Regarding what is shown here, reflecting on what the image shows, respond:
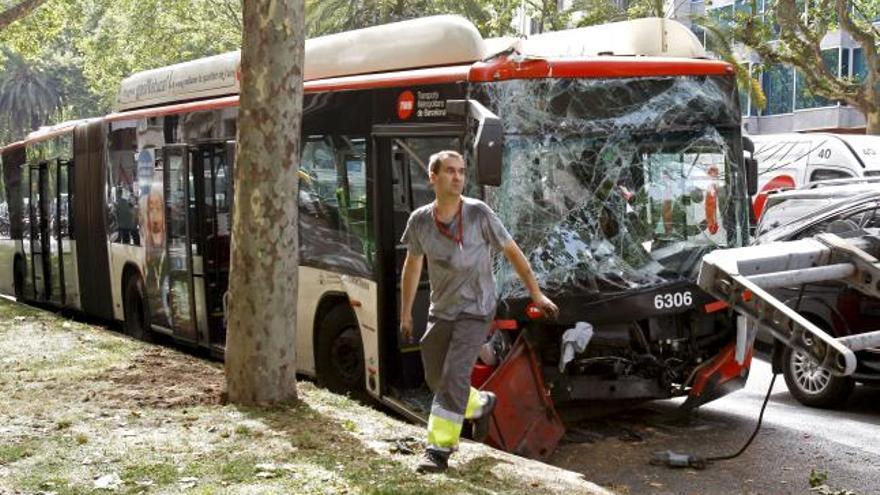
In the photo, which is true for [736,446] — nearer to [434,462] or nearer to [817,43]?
[434,462]

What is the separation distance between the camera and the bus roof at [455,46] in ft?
30.5

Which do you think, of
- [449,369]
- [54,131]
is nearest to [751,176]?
[449,369]

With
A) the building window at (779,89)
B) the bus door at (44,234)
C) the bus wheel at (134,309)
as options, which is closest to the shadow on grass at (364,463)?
the bus wheel at (134,309)

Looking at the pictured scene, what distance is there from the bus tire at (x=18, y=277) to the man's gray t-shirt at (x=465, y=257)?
14770mm

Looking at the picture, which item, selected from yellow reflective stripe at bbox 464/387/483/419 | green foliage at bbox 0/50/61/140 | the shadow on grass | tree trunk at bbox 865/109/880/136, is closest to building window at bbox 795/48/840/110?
tree trunk at bbox 865/109/880/136

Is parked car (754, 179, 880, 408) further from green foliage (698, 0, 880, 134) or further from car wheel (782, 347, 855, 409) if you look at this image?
green foliage (698, 0, 880, 134)

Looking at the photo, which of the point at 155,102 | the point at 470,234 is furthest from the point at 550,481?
the point at 155,102

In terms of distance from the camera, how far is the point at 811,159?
740 inches

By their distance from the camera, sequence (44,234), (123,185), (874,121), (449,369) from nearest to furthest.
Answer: (449,369) < (123,185) < (44,234) < (874,121)

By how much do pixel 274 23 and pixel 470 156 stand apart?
152 centimetres

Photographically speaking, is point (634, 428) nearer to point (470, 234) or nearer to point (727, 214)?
point (727, 214)

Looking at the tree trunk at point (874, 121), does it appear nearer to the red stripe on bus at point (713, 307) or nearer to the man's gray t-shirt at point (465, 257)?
the red stripe on bus at point (713, 307)

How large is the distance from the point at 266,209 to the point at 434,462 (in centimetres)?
226

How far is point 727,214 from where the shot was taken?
31.5 feet
